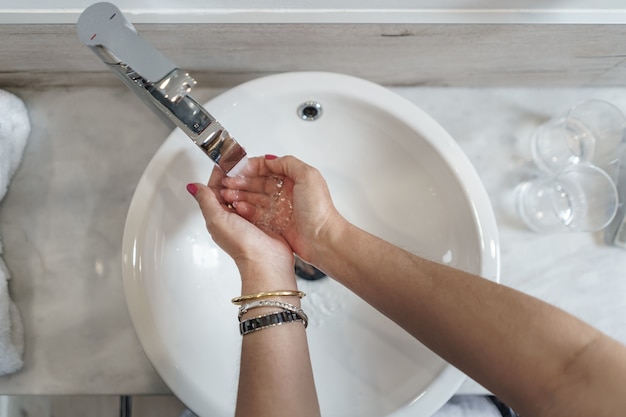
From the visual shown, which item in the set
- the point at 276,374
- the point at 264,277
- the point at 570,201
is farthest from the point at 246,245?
the point at 570,201

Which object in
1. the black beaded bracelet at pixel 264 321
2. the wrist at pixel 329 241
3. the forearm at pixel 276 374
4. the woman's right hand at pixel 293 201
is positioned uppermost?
the woman's right hand at pixel 293 201

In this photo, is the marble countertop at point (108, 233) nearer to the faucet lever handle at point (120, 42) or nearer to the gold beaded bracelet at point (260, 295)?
the gold beaded bracelet at point (260, 295)

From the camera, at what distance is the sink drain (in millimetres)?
743

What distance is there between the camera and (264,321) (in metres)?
0.59

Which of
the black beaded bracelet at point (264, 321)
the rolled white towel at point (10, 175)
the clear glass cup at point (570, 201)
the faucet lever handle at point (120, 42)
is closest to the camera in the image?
the faucet lever handle at point (120, 42)

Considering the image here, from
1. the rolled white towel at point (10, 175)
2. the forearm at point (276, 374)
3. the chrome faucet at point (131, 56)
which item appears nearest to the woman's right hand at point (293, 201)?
the forearm at point (276, 374)

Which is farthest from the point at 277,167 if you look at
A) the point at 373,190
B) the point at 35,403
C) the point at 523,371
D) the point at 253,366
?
the point at 35,403

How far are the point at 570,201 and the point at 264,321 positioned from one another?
2.02 ft

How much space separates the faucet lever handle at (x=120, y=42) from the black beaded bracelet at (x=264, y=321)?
291 millimetres

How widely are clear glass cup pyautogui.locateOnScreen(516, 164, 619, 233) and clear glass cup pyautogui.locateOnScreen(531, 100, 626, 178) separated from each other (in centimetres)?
3

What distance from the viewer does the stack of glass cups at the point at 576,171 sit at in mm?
858

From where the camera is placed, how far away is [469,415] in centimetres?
78

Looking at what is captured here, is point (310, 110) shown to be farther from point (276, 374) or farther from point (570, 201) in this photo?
point (570, 201)

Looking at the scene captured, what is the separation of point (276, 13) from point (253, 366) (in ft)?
1.56
